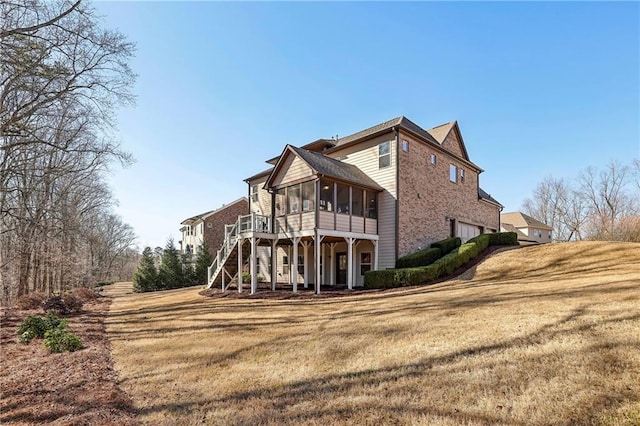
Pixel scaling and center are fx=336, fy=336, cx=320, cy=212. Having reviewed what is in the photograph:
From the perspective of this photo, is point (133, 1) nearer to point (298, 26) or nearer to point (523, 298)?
point (298, 26)

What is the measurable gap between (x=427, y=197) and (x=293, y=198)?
806 centimetres

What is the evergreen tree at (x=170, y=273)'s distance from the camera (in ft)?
98.1

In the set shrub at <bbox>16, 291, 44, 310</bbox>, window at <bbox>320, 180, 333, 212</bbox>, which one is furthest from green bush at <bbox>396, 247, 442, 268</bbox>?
shrub at <bbox>16, 291, 44, 310</bbox>

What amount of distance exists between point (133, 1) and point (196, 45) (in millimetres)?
2452

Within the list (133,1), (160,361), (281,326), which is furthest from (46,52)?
(281,326)

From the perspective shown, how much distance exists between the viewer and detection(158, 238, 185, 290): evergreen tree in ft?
98.1

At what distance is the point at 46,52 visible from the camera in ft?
33.0

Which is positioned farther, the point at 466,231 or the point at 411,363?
the point at 466,231

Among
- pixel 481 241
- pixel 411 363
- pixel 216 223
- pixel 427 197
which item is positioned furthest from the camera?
pixel 216 223

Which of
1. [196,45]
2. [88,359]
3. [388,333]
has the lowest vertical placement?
[88,359]

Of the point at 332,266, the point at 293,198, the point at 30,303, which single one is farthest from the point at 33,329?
the point at 332,266

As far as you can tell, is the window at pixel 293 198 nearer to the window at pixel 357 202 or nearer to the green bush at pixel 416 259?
the window at pixel 357 202

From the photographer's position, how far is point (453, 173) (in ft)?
73.5

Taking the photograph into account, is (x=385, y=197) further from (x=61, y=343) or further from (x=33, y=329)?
(x=33, y=329)
